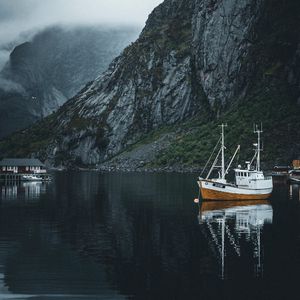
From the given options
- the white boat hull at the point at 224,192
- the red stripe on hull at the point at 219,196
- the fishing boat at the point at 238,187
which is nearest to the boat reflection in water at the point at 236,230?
the red stripe on hull at the point at 219,196

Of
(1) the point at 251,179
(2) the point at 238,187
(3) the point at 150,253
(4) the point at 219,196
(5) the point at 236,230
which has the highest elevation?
(1) the point at 251,179

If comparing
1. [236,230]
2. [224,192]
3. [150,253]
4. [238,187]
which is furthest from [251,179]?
[150,253]

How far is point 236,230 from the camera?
70.1m

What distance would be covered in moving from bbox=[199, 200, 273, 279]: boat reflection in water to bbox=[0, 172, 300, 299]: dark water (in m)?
0.11

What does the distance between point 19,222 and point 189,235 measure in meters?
27.5

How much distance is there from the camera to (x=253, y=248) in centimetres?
5734

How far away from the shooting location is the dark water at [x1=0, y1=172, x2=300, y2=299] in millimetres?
42188

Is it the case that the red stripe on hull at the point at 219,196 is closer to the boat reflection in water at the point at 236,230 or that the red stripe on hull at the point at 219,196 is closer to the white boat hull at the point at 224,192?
the white boat hull at the point at 224,192

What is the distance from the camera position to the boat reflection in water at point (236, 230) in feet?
168

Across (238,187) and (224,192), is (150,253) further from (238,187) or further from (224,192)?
(238,187)

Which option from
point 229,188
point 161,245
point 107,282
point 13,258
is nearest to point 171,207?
point 229,188

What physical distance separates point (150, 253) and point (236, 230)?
18.8m

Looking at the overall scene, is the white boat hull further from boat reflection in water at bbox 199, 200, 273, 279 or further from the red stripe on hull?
boat reflection in water at bbox 199, 200, 273, 279

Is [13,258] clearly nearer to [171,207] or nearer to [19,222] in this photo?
[19,222]
